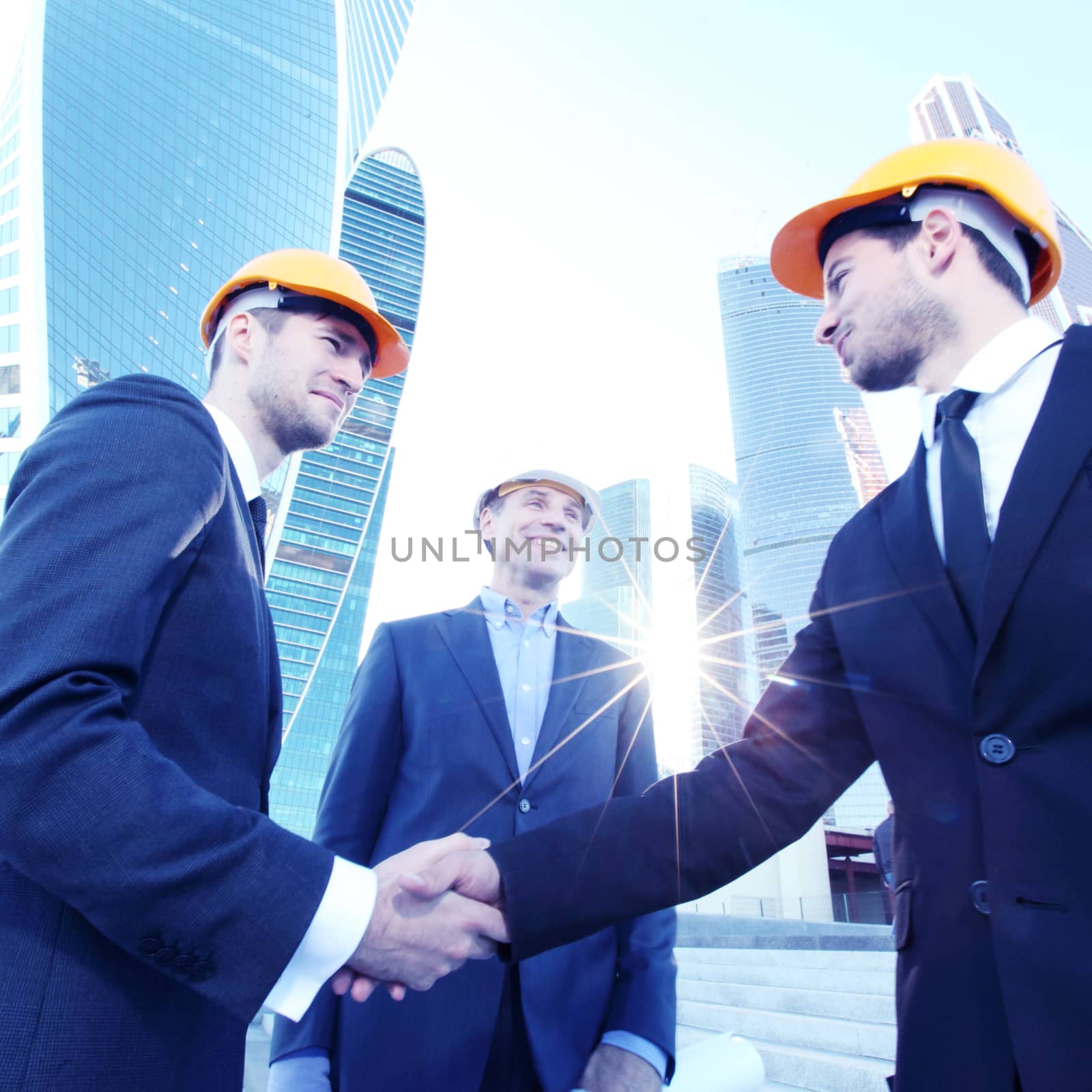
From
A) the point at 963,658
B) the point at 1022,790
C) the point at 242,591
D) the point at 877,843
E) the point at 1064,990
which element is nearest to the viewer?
the point at 1064,990

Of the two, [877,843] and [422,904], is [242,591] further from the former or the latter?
[877,843]

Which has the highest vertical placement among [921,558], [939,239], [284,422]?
[939,239]

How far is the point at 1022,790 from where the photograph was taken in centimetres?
123

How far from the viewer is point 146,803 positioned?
1235mm

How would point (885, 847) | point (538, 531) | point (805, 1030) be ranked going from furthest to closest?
point (885, 847) < point (805, 1030) < point (538, 531)

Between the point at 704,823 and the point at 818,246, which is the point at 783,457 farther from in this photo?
the point at 704,823

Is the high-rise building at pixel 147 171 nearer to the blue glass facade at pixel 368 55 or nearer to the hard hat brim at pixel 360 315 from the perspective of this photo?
the blue glass facade at pixel 368 55

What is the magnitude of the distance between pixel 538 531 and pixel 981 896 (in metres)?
2.64

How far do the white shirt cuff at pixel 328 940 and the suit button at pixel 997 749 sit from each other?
1208 mm

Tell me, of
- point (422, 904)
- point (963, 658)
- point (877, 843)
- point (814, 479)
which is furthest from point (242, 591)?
point (814, 479)

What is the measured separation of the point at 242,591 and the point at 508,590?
194 centimetres

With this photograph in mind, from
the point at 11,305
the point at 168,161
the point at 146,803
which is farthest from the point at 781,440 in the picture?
the point at 146,803

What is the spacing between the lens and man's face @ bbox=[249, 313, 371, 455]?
2.39 m

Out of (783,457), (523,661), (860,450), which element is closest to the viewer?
(523,661)
